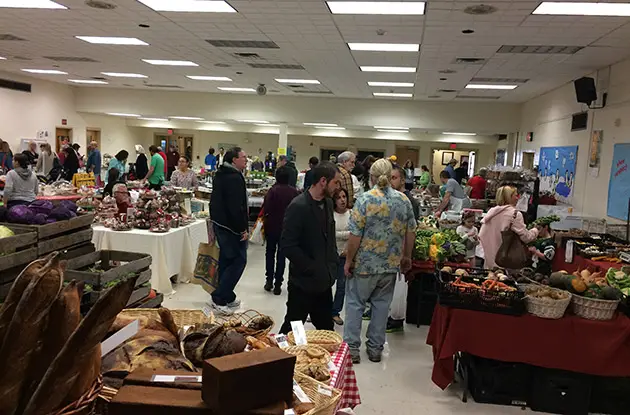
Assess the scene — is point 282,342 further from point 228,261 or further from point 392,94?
point 392,94

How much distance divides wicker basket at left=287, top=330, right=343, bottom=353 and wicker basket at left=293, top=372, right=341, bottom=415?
0.54 metres

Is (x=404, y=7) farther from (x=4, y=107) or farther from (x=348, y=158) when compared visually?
(x=4, y=107)

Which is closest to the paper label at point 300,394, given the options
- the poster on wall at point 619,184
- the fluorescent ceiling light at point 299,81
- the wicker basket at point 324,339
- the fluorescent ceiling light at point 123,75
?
the wicker basket at point 324,339

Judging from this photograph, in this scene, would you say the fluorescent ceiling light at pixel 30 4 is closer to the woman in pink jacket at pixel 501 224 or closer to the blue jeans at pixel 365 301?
the blue jeans at pixel 365 301

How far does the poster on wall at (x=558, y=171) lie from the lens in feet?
29.5

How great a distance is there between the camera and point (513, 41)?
6.55 metres

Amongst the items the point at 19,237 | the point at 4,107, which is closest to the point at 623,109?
the point at 19,237

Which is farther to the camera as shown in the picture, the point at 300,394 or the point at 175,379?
the point at 300,394

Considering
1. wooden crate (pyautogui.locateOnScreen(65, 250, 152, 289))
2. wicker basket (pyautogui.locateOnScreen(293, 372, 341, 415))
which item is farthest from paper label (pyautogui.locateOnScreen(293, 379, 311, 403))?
wooden crate (pyautogui.locateOnScreen(65, 250, 152, 289))

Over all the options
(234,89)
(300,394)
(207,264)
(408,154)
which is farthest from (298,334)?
(408,154)

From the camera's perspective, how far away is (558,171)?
9688 mm

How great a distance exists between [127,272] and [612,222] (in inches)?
265

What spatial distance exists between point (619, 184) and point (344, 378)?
6.28 metres

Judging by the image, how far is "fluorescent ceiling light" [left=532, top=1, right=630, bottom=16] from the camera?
495 cm
